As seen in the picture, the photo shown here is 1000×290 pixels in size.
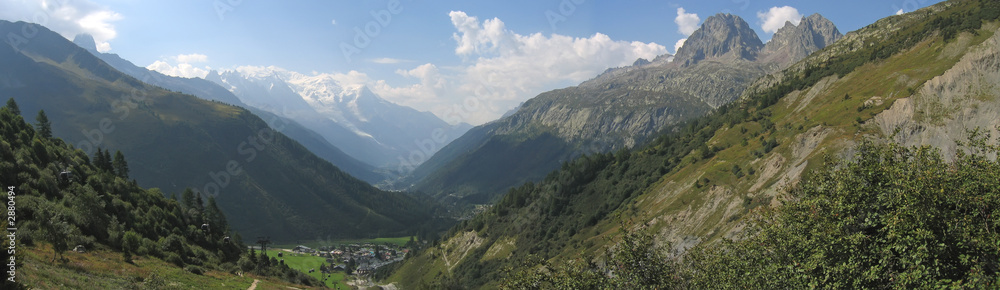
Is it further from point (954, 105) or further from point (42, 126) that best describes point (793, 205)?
point (42, 126)

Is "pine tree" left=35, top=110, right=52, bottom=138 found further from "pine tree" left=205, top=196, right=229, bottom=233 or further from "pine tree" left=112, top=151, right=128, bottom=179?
"pine tree" left=205, top=196, right=229, bottom=233

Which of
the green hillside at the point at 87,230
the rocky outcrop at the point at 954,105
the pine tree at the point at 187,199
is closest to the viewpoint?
the green hillside at the point at 87,230

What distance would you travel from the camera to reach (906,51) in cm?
13462

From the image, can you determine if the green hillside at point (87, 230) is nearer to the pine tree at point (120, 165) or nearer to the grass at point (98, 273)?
the grass at point (98, 273)

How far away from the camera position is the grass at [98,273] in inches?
1091

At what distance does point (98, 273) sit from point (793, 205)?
5475 centimetres

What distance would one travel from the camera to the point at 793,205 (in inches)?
1057

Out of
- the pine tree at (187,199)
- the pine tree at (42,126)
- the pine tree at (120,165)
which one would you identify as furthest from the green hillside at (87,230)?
the pine tree at (187,199)

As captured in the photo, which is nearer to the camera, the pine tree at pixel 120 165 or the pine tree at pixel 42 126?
the pine tree at pixel 42 126

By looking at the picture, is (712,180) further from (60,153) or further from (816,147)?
(60,153)

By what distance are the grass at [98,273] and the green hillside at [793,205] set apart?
3128 centimetres

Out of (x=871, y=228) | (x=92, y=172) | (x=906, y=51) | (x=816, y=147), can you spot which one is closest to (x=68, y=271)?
(x=871, y=228)

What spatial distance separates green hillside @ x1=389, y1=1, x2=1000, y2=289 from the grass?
3128 centimetres

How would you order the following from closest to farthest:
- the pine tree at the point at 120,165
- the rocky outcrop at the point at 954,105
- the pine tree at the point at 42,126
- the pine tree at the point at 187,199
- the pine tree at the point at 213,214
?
the rocky outcrop at the point at 954,105 < the pine tree at the point at 42,126 < the pine tree at the point at 120,165 < the pine tree at the point at 187,199 < the pine tree at the point at 213,214
